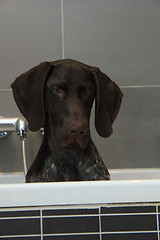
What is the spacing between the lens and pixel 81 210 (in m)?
0.98

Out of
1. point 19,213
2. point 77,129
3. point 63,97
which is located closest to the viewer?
point 19,213

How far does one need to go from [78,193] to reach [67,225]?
10cm

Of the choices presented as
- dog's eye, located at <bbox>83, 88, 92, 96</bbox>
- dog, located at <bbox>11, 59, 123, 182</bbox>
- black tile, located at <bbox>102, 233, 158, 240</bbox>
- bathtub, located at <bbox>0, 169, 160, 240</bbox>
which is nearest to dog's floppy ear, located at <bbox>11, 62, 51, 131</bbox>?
dog, located at <bbox>11, 59, 123, 182</bbox>

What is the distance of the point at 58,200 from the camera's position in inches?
38.1

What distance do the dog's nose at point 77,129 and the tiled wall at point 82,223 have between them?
337 mm

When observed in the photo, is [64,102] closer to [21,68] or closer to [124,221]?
[124,221]

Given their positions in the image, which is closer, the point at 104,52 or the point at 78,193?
the point at 78,193

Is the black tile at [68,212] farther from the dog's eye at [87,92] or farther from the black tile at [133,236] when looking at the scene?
the dog's eye at [87,92]

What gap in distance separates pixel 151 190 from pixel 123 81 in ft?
5.38

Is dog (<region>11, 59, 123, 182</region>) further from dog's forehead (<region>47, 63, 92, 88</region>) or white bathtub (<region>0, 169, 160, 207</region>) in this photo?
white bathtub (<region>0, 169, 160, 207</region>)

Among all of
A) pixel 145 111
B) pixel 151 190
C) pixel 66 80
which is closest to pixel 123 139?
pixel 145 111

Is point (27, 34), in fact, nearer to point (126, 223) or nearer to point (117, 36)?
point (117, 36)

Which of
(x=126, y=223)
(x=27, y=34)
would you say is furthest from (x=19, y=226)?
(x=27, y=34)

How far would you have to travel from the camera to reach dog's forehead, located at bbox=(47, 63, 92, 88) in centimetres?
139
